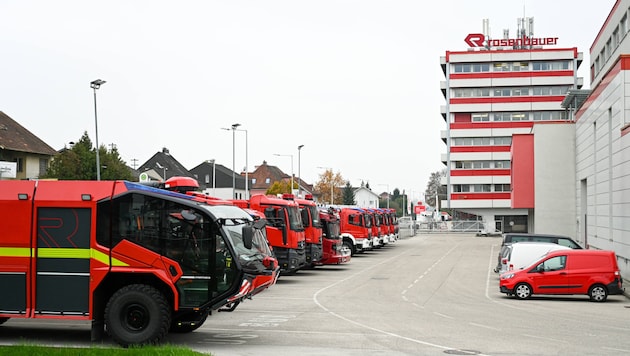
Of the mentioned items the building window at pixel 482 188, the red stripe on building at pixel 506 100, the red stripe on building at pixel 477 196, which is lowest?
the red stripe on building at pixel 477 196

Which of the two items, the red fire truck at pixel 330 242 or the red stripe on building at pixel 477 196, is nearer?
the red fire truck at pixel 330 242

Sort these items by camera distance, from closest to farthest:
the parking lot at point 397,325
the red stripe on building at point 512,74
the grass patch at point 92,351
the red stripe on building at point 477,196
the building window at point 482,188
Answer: the grass patch at point 92,351
the parking lot at point 397,325
the red stripe on building at point 512,74
the red stripe on building at point 477,196
the building window at point 482,188

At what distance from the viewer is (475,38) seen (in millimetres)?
101812

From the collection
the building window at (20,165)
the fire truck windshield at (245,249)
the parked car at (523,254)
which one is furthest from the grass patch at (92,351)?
the building window at (20,165)

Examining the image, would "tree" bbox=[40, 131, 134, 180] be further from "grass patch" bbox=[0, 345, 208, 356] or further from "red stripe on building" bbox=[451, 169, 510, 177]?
"red stripe on building" bbox=[451, 169, 510, 177]

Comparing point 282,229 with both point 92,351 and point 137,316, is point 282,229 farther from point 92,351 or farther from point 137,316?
point 92,351

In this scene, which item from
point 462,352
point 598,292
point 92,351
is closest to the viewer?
point 92,351

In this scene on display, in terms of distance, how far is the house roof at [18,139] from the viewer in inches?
2490

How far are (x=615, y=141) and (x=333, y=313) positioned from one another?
1851 centimetres

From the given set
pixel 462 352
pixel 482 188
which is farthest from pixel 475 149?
pixel 462 352

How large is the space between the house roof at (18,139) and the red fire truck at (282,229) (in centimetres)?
3917

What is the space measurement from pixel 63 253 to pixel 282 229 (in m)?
15.0

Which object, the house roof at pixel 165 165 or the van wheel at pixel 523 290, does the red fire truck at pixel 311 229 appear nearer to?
the van wheel at pixel 523 290

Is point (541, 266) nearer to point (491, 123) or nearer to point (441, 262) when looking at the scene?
point (441, 262)
